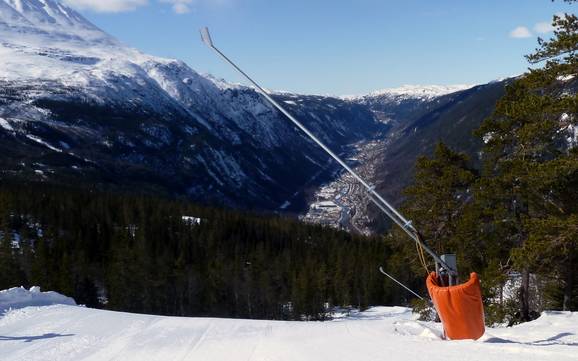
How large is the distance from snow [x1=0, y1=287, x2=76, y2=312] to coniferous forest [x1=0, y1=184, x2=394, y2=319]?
62.3m

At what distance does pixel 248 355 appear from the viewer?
30.5ft

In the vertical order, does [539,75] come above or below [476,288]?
above

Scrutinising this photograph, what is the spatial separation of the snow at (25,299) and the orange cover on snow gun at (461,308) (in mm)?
12056

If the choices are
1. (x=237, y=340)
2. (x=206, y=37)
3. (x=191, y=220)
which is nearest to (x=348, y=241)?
(x=191, y=220)

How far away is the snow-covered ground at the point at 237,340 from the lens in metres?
8.45

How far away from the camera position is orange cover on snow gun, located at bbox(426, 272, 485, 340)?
8.96 m

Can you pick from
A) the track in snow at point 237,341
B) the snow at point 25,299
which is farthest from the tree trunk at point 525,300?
the snow at point 25,299

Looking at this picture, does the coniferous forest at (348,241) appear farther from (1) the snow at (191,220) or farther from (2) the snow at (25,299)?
(2) the snow at (25,299)

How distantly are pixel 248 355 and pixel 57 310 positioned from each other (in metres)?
7.66

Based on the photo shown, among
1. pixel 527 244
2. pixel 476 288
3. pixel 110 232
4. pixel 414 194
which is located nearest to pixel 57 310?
pixel 476 288

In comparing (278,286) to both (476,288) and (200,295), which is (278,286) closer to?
(200,295)

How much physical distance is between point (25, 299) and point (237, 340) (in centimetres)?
886

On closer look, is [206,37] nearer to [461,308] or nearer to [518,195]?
[461,308]

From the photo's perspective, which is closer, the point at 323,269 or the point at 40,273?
the point at 40,273
